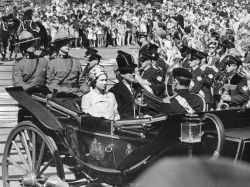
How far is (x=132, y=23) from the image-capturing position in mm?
32562

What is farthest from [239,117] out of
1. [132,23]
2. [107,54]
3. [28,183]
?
[132,23]

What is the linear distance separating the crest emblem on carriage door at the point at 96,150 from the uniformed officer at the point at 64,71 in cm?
233

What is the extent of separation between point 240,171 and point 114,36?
26.7 m

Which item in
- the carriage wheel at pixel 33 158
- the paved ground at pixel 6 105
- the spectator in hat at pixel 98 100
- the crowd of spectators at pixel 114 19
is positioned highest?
the crowd of spectators at pixel 114 19

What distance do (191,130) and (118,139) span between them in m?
1.35

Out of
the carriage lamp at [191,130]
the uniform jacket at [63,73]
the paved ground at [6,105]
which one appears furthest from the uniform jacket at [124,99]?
the carriage lamp at [191,130]

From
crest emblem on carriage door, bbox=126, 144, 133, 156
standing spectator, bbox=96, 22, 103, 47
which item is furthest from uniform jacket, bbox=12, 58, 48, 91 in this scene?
standing spectator, bbox=96, 22, 103, 47

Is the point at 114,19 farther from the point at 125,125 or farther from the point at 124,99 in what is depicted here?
the point at 125,125

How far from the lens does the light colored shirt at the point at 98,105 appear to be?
304 inches

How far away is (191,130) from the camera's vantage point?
18.2ft

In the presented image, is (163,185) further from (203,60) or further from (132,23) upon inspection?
(132,23)

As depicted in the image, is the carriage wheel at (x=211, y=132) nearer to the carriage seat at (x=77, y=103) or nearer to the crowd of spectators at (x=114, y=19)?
the carriage seat at (x=77, y=103)

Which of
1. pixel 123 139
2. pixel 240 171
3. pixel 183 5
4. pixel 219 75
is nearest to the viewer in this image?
pixel 240 171

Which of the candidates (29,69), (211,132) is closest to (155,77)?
(29,69)
